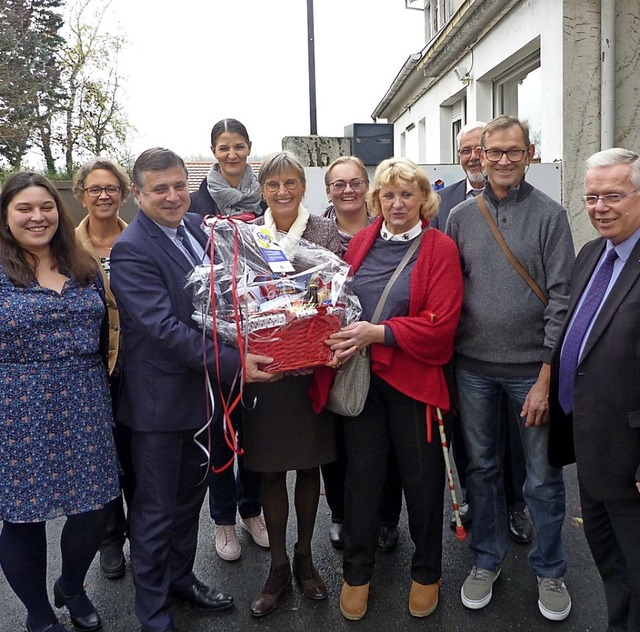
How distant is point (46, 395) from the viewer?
2418 millimetres

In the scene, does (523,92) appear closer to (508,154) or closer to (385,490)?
(508,154)

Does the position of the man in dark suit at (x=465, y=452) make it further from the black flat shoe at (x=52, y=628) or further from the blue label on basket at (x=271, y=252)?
the black flat shoe at (x=52, y=628)

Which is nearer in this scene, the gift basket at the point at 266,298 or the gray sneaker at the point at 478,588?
the gift basket at the point at 266,298

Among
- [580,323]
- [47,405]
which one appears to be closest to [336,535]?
[47,405]

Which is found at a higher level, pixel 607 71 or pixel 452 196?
pixel 607 71

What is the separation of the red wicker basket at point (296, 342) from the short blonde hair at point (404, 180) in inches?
28.6

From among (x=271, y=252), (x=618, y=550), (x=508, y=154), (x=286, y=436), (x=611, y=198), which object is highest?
(x=508, y=154)

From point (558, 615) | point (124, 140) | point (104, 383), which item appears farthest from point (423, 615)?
point (124, 140)

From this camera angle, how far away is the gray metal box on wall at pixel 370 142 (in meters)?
7.37

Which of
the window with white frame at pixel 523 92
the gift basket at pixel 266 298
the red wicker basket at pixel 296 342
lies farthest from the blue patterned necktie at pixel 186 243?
the window with white frame at pixel 523 92

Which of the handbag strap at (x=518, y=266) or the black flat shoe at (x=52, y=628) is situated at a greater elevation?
the handbag strap at (x=518, y=266)

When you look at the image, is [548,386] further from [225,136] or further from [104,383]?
[225,136]

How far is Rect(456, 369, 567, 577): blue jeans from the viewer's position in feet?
8.95

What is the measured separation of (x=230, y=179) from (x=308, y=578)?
2.33 m
